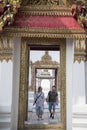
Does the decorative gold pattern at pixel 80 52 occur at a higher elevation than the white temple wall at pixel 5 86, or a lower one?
higher

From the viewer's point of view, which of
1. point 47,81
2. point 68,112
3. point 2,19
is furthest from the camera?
point 47,81

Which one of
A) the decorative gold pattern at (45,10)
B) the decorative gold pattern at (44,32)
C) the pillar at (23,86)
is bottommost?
the pillar at (23,86)

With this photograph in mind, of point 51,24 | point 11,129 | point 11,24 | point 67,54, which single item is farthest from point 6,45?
point 11,129

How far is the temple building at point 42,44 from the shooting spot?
4.77 meters

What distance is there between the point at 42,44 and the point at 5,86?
4.17ft

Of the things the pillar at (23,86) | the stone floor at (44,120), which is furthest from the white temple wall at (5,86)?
the stone floor at (44,120)

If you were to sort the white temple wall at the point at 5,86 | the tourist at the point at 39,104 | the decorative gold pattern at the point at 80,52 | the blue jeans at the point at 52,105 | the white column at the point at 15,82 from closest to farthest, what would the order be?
the white temple wall at the point at 5,86 < the decorative gold pattern at the point at 80,52 < the white column at the point at 15,82 < the tourist at the point at 39,104 < the blue jeans at the point at 52,105

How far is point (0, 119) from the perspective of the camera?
15.6 ft

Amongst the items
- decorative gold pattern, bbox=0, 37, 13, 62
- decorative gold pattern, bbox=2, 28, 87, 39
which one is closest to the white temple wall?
decorative gold pattern, bbox=0, 37, 13, 62

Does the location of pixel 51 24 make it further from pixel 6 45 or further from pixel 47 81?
pixel 47 81

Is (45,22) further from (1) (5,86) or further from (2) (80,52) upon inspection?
(1) (5,86)

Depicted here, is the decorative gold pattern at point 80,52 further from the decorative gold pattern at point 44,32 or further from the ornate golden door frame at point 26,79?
the ornate golden door frame at point 26,79

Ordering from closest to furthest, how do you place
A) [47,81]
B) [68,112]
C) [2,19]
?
[2,19] → [68,112] → [47,81]

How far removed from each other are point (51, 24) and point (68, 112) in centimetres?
190
